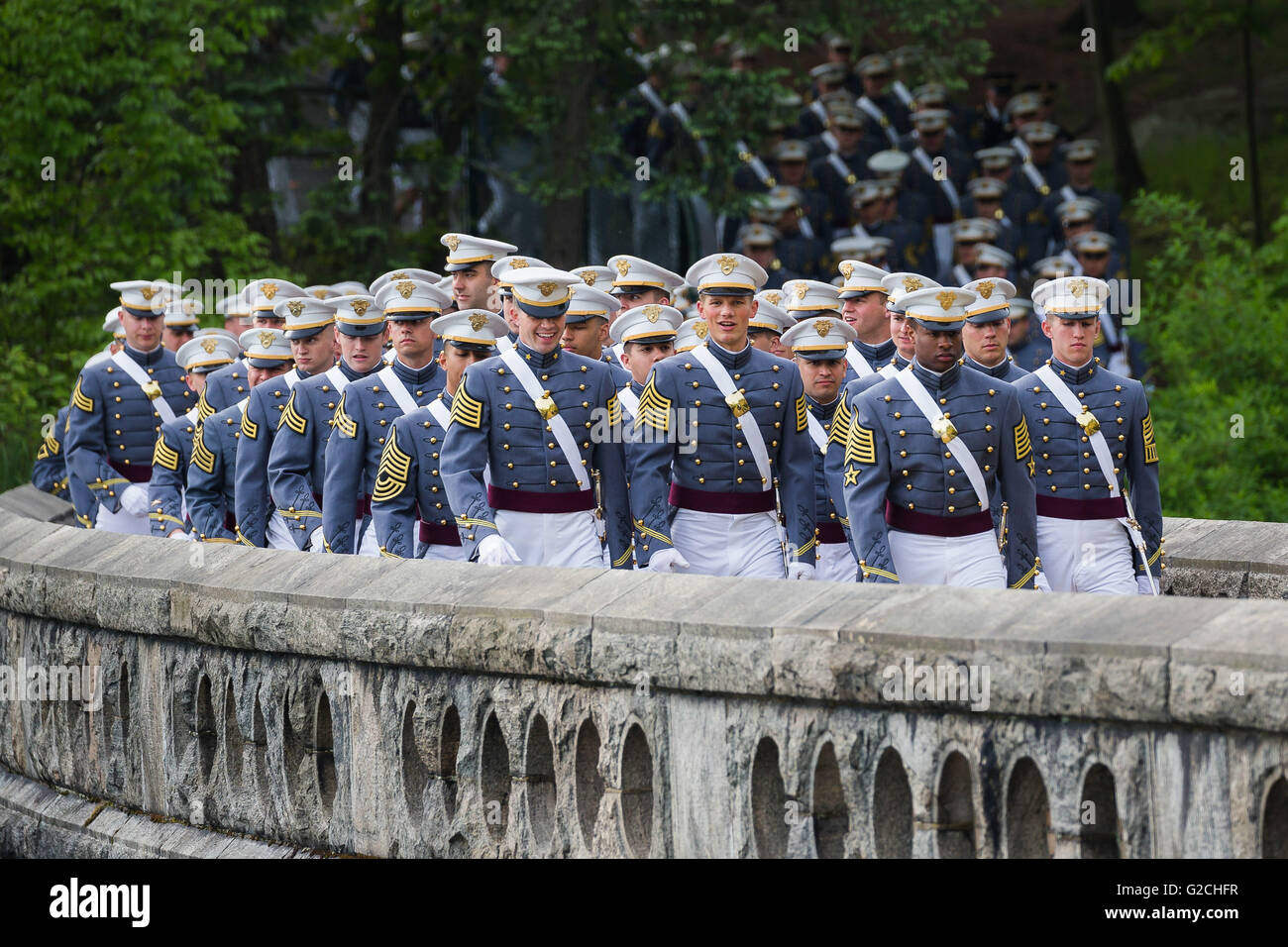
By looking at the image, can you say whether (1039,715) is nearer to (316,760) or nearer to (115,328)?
(316,760)

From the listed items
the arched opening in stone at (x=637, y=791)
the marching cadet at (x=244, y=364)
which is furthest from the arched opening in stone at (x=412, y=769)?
the marching cadet at (x=244, y=364)

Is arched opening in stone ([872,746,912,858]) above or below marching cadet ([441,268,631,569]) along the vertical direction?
below

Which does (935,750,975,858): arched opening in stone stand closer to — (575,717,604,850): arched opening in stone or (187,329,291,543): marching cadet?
(575,717,604,850): arched opening in stone

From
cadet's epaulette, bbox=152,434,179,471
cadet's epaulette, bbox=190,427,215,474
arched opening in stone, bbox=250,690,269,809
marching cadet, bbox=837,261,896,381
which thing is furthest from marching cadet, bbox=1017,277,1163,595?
cadet's epaulette, bbox=152,434,179,471

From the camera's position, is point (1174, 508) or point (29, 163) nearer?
point (1174, 508)

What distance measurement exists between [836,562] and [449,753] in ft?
12.1

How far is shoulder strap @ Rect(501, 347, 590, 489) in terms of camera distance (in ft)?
26.9

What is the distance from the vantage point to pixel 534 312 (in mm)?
8367

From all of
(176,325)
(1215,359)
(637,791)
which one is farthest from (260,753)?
(1215,359)

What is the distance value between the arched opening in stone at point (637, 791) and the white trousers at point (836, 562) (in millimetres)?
3834

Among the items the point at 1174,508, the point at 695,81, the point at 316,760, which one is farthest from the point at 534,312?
the point at 695,81

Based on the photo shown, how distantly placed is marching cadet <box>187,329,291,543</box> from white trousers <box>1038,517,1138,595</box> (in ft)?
12.8

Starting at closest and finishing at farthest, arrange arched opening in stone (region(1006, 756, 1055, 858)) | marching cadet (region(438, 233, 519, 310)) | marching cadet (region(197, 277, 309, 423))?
arched opening in stone (region(1006, 756, 1055, 858)) < marching cadet (region(438, 233, 519, 310)) < marching cadet (region(197, 277, 309, 423))
